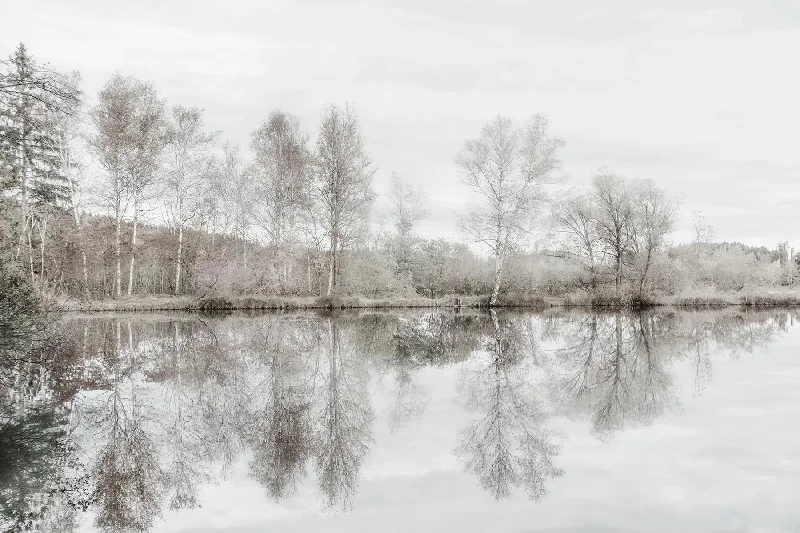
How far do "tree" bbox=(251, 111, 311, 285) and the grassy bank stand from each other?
2478 mm

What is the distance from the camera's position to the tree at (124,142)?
25.9 metres

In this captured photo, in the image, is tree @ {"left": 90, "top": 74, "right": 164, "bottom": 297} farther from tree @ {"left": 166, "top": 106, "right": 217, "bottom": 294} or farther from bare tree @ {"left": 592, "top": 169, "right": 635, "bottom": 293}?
bare tree @ {"left": 592, "top": 169, "right": 635, "bottom": 293}

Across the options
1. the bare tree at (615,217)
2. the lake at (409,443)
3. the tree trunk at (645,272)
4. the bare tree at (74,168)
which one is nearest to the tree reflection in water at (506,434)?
the lake at (409,443)

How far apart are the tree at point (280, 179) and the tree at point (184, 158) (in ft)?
8.94

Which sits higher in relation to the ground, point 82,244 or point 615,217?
point 615,217

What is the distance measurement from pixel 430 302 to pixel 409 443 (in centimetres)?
2417

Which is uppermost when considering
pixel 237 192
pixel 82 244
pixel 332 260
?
pixel 237 192

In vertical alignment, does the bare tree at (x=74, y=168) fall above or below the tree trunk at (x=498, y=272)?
above

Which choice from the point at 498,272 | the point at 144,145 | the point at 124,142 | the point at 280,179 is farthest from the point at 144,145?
the point at 498,272

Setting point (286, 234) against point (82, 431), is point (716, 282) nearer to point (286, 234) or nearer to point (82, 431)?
point (286, 234)

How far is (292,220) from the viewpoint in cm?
2959

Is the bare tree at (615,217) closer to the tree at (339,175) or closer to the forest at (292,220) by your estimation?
the forest at (292,220)

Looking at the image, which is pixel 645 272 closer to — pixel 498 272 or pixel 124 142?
pixel 498 272

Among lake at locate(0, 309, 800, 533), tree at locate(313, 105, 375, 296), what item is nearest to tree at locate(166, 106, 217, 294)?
tree at locate(313, 105, 375, 296)
